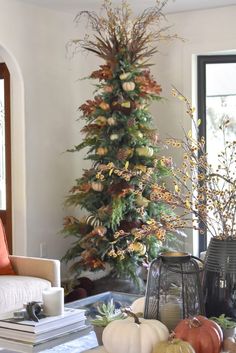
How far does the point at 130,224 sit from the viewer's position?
4957mm

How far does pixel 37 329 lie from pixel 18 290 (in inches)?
51.1

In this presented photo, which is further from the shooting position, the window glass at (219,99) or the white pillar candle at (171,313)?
the window glass at (219,99)

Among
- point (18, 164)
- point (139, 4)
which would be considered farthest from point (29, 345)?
point (139, 4)

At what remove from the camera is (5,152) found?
5.59 meters

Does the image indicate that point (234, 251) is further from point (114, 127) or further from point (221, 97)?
point (221, 97)

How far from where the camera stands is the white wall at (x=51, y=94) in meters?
5.36

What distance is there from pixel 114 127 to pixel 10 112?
3.44 feet

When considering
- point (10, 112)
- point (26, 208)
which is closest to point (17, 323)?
point (26, 208)

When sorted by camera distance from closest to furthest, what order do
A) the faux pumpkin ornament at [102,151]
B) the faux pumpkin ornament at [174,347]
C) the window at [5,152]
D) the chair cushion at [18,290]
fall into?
the faux pumpkin ornament at [174,347], the chair cushion at [18,290], the faux pumpkin ornament at [102,151], the window at [5,152]

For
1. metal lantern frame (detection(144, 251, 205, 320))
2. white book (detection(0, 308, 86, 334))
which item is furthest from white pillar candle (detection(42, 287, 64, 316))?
metal lantern frame (detection(144, 251, 205, 320))

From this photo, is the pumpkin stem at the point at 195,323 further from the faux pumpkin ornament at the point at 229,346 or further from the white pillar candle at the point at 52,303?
the white pillar candle at the point at 52,303

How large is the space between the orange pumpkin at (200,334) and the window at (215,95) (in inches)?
152

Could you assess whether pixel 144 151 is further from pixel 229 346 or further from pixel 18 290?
pixel 229 346

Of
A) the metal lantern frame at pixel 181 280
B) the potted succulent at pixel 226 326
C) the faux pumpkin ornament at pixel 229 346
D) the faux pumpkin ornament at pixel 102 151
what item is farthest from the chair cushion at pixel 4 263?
the faux pumpkin ornament at pixel 229 346
